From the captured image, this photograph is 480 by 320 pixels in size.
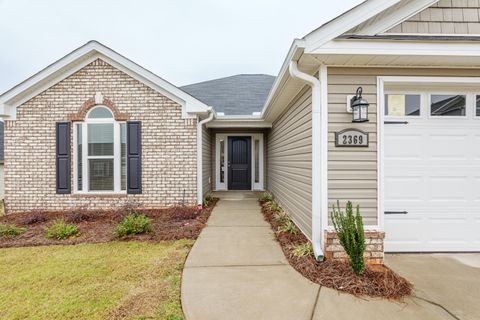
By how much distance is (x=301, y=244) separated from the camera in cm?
386

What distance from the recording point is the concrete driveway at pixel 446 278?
2396mm

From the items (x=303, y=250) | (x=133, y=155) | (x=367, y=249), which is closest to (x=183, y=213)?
(x=133, y=155)

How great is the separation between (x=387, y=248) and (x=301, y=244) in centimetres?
122

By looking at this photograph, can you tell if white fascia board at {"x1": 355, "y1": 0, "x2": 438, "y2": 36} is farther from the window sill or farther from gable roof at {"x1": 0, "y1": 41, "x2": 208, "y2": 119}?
the window sill

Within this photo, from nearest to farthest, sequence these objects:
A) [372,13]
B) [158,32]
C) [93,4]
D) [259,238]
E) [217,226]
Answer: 1. [372,13]
2. [259,238]
3. [217,226]
4. [93,4]
5. [158,32]

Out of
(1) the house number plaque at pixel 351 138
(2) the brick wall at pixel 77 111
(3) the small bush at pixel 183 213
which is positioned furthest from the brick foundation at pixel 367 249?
(2) the brick wall at pixel 77 111

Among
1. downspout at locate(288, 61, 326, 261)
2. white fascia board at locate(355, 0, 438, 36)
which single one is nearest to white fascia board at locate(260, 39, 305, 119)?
downspout at locate(288, 61, 326, 261)

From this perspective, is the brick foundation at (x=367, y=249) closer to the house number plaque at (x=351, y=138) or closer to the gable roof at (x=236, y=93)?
the house number plaque at (x=351, y=138)

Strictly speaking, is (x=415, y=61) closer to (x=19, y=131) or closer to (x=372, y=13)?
(x=372, y=13)

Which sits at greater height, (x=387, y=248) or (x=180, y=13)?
(x=180, y=13)

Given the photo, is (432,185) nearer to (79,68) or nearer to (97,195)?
(97,195)

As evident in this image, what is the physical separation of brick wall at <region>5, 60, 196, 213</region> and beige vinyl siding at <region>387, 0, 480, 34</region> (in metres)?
4.68

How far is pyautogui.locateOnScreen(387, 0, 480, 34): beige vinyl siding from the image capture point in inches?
130

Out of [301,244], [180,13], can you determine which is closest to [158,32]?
[180,13]
